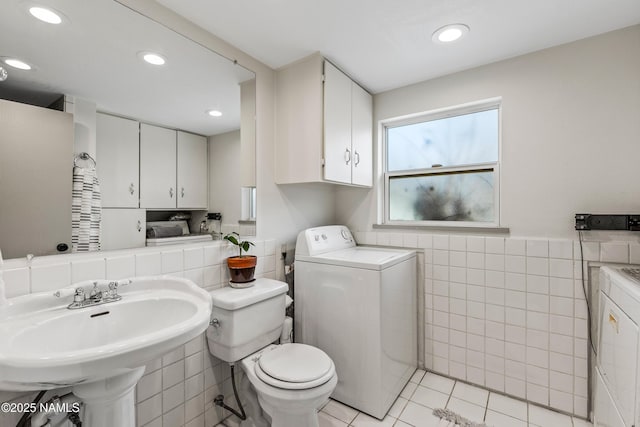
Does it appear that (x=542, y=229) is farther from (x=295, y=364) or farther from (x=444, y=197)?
(x=295, y=364)

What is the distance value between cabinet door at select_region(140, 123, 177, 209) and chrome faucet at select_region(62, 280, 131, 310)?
1.35ft

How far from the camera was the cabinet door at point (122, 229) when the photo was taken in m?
1.31

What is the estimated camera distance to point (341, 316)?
1.83 metres

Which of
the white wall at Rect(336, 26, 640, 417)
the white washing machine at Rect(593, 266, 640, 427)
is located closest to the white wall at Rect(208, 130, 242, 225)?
the white wall at Rect(336, 26, 640, 417)

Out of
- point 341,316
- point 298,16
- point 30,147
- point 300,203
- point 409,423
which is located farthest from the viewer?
point 300,203

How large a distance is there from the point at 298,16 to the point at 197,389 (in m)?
2.09

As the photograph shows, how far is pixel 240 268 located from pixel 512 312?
1778 mm

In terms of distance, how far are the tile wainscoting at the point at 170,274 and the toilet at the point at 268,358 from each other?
0.14m

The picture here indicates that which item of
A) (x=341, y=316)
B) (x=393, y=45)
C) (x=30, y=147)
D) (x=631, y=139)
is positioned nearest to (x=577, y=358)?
(x=631, y=139)

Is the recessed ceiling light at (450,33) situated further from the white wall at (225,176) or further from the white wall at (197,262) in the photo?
the white wall at (225,176)

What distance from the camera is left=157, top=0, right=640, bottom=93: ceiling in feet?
4.70

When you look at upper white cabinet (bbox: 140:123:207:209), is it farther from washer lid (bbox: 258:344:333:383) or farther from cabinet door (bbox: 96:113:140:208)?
washer lid (bbox: 258:344:333:383)

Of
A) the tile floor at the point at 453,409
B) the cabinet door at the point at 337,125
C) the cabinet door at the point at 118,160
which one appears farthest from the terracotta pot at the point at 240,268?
the tile floor at the point at 453,409

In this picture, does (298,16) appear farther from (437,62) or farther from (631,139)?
(631,139)
